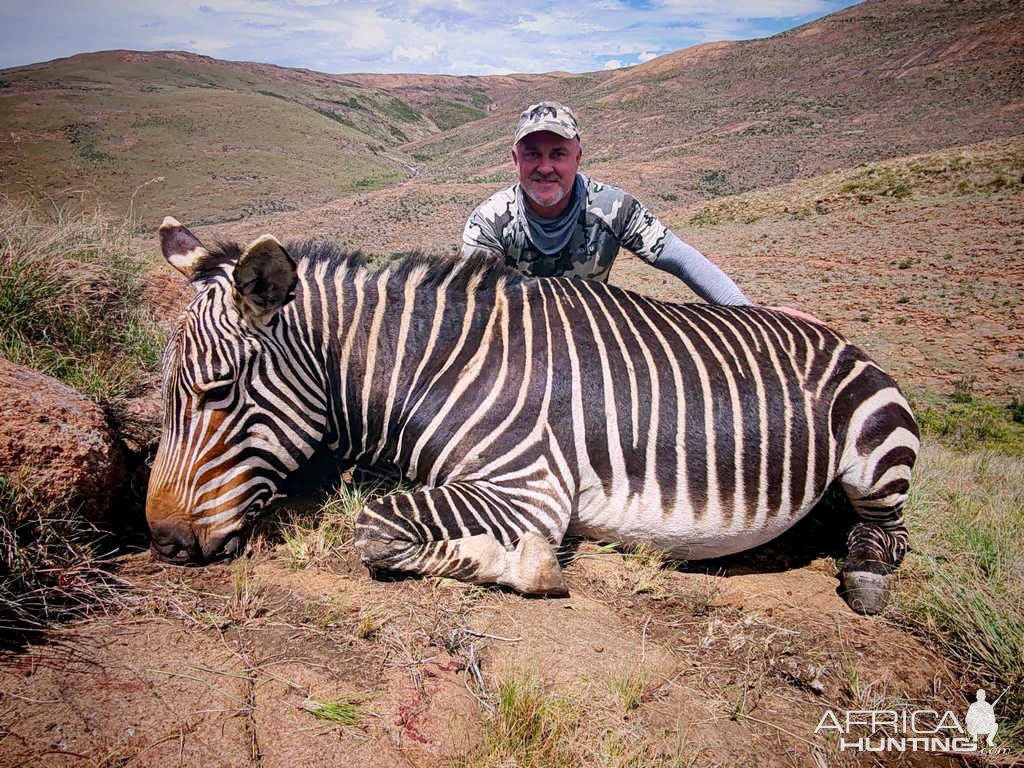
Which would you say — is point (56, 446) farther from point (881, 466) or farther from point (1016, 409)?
point (1016, 409)

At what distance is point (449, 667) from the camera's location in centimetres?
216

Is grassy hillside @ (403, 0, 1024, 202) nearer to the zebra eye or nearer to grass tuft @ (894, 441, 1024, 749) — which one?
grass tuft @ (894, 441, 1024, 749)

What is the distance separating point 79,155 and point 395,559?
44.3 metres

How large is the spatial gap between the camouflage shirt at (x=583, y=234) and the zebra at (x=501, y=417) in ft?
4.99

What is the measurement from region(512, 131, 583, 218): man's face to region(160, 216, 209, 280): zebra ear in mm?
2554

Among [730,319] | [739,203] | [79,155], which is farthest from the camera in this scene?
[79,155]

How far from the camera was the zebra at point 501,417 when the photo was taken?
2.60 meters

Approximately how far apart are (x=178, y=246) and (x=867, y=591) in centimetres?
423

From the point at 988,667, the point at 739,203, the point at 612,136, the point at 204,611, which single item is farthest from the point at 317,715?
the point at 612,136

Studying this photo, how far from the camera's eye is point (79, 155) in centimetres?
3466

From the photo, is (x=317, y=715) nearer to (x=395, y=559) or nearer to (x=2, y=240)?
(x=395, y=559)

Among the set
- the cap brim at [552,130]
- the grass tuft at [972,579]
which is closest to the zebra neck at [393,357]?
the cap brim at [552,130]

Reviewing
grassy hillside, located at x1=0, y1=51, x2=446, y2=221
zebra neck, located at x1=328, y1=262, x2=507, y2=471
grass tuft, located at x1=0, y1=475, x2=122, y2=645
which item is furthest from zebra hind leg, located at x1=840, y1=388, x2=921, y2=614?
grassy hillside, located at x1=0, y1=51, x2=446, y2=221

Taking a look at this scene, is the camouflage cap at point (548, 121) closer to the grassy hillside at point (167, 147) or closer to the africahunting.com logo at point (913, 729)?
the africahunting.com logo at point (913, 729)
